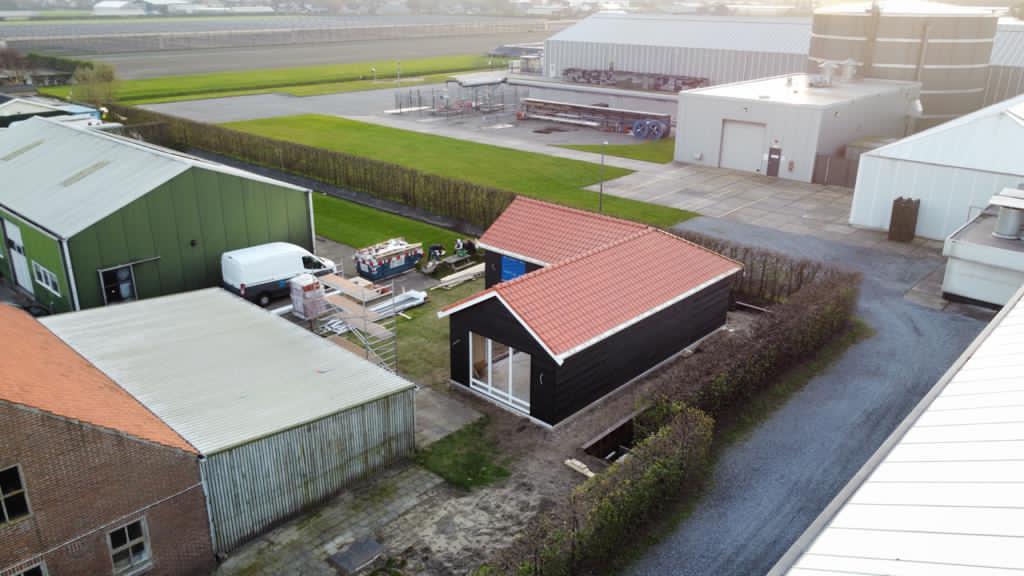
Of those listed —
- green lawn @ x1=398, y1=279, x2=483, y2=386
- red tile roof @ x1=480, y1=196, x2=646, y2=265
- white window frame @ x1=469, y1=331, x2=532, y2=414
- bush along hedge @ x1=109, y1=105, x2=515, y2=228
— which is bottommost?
green lawn @ x1=398, y1=279, x2=483, y2=386

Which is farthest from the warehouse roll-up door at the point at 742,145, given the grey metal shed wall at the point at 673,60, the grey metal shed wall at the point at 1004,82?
the grey metal shed wall at the point at 1004,82

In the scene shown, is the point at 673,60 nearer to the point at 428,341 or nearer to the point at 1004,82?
the point at 1004,82

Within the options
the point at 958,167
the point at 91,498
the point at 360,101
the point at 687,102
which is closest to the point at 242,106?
the point at 360,101

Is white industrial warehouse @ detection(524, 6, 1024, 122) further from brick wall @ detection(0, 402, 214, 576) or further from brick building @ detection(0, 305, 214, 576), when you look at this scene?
brick wall @ detection(0, 402, 214, 576)

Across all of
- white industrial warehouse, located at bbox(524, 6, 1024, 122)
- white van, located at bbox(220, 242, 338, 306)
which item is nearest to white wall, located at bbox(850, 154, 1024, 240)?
white industrial warehouse, located at bbox(524, 6, 1024, 122)

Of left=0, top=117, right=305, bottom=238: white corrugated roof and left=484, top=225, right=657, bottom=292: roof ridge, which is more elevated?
left=0, top=117, right=305, bottom=238: white corrugated roof

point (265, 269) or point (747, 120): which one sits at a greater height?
point (747, 120)

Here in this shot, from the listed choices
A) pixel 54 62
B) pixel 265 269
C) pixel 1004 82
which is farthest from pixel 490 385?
pixel 54 62
